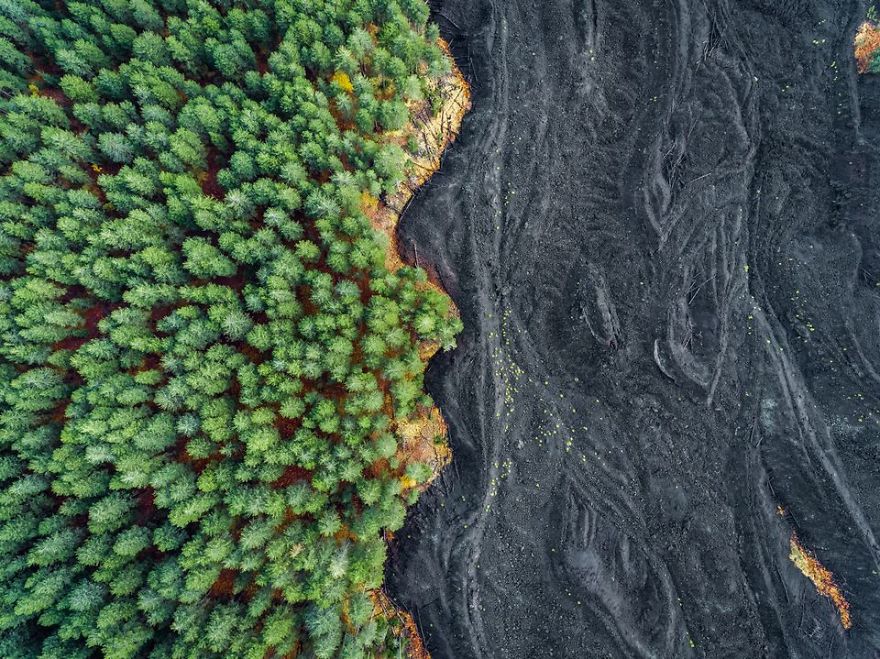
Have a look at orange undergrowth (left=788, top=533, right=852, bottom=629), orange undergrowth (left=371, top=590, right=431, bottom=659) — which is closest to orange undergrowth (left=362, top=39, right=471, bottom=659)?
orange undergrowth (left=371, top=590, right=431, bottom=659)

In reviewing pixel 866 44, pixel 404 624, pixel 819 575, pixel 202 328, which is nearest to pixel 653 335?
pixel 819 575

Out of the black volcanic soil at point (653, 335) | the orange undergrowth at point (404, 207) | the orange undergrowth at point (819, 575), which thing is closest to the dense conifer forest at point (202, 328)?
the orange undergrowth at point (404, 207)

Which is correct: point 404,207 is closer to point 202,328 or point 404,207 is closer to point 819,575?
point 202,328

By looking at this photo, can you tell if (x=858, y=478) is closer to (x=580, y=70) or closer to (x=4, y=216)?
(x=580, y=70)

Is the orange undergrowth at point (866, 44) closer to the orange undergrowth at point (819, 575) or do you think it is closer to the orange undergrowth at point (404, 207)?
the orange undergrowth at point (404, 207)

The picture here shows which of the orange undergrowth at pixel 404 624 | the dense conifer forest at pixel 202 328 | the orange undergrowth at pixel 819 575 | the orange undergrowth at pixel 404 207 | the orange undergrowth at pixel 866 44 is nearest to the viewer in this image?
the dense conifer forest at pixel 202 328
